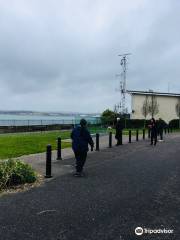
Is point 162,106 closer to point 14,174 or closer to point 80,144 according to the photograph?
point 80,144

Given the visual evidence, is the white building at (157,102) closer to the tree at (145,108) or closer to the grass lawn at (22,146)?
the tree at (145,108)

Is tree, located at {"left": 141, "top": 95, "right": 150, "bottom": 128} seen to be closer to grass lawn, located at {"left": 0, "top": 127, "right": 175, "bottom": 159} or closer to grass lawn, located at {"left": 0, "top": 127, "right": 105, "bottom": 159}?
grass lawn, located at {"left": 0, "top": 127, "right": 175, "bottom": 159}

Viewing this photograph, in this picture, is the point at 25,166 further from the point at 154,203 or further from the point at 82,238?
the point at 82,238

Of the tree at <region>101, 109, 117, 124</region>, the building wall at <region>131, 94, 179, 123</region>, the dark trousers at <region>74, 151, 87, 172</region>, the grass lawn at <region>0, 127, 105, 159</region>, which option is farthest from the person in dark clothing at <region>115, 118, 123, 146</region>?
the building wall at <region>131, 94, 179, 123</region>

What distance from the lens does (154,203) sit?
8.20 metres

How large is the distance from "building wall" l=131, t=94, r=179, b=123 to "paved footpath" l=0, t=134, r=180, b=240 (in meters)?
61.1

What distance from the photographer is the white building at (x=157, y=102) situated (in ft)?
239

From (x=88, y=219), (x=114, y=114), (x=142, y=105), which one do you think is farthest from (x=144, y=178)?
(x=142, y=105)

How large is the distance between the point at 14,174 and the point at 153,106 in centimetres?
6325

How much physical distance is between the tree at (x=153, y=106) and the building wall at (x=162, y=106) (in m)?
0.79

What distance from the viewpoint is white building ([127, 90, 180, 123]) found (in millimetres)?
72812

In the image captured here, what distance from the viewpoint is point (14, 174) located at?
1016cm

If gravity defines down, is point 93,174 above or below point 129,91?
below

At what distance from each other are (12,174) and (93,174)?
2.84m
